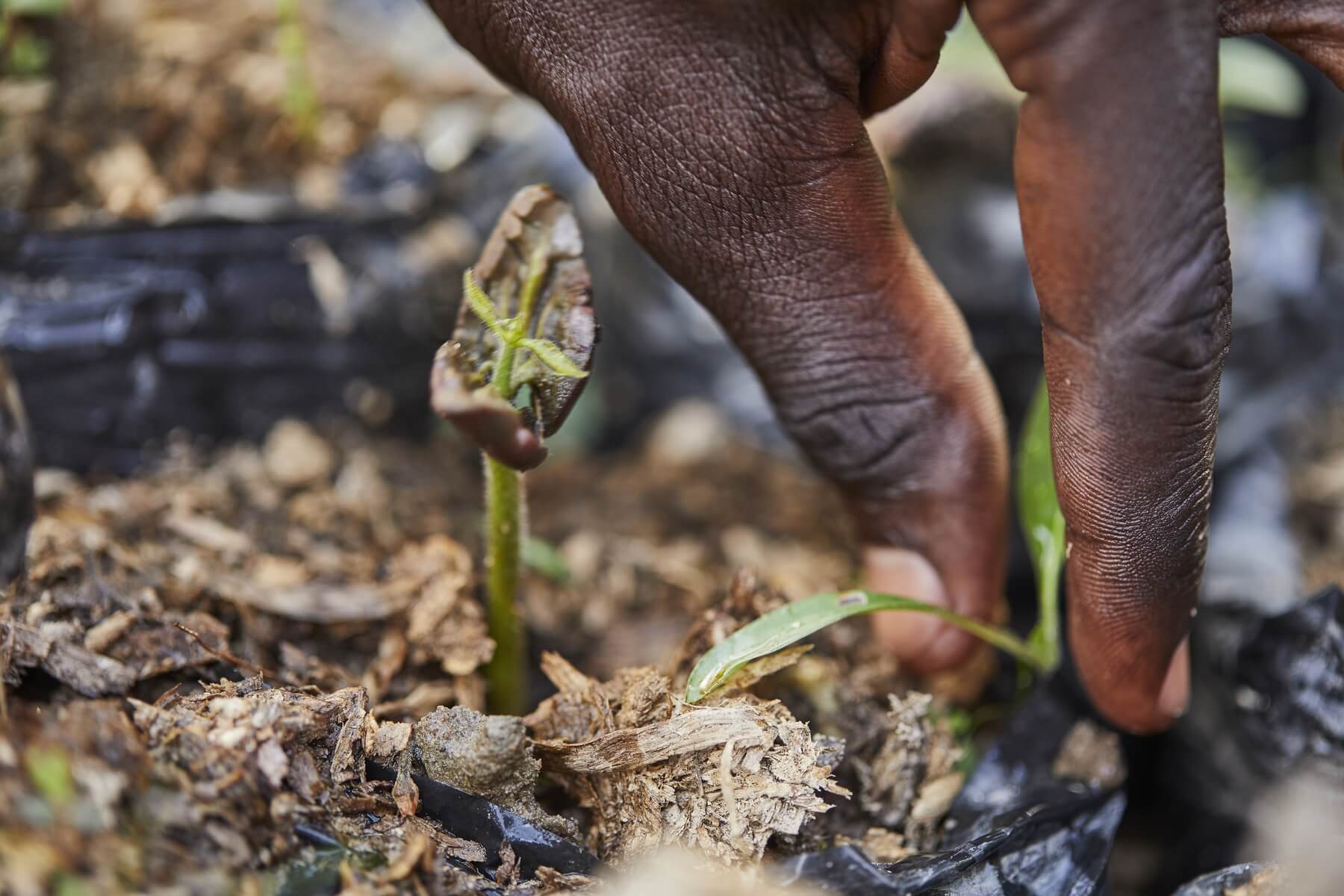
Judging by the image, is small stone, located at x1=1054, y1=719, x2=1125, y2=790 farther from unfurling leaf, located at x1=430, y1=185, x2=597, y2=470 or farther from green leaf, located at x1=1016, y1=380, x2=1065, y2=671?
unfurling leaf, located at x1=430, y1=185, x2=597, y2=470

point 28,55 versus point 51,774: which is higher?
point 28,55

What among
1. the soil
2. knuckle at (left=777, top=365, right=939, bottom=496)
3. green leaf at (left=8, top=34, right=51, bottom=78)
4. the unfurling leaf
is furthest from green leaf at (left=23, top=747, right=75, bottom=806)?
green leaf at (left=8, top=34, right=51, bottom=78)

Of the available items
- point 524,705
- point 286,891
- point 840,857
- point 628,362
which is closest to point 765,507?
point 628,362

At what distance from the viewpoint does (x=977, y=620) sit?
1.41m

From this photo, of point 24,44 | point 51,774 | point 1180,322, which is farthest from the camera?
point 24,44

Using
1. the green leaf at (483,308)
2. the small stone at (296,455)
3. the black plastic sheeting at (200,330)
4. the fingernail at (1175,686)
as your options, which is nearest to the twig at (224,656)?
the green leaf at (483,308)

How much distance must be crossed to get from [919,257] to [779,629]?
0.53m

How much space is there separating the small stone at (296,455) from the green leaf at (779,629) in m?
0.89

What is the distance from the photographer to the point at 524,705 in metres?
1.35

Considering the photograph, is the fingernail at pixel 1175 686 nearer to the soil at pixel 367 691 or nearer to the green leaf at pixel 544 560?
the soil at pixel 367 691

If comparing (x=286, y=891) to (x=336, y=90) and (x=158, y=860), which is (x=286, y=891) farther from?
(x=336, y=90)

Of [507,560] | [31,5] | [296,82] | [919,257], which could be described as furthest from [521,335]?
[31,5]

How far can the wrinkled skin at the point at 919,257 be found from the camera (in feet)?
2.90

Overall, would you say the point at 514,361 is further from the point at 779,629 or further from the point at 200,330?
the point at 200,330
